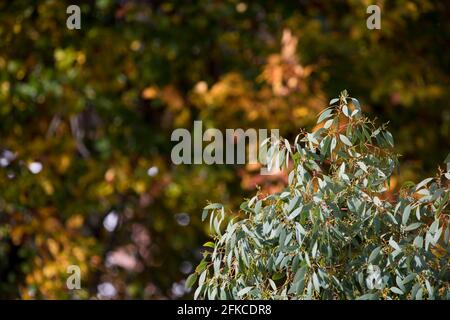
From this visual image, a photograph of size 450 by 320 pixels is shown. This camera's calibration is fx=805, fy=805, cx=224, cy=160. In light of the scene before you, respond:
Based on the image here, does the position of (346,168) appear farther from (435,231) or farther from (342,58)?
(342,58)

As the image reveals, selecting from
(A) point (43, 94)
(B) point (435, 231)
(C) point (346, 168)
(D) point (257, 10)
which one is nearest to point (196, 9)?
(D) point (257, 10)

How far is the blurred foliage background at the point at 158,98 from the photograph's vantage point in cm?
652

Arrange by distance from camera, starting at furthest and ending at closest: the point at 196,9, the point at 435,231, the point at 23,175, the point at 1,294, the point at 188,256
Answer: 1. the point at 188,256
2. the point at 196,9
3. the point at 23,175
4. the point at 1,294
5. the point at 435,231

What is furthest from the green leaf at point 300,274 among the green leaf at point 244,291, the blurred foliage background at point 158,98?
the blurred foliage background at point 158,98

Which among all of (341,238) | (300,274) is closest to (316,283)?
(300,274)

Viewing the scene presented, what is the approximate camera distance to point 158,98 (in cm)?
713

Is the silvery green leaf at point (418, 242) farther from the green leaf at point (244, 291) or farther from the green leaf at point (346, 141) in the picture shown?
the green leaf at point (244, 291)

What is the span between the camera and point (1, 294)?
593 centimetres

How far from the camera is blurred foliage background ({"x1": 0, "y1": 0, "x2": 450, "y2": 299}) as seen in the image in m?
6.52

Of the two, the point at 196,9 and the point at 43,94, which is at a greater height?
the point at 196,9

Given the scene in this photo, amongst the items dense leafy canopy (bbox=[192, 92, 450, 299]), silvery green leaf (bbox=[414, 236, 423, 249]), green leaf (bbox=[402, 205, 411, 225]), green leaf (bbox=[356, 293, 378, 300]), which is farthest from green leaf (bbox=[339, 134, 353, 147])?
Result: green leaf (bbox=[356, 293, 378, 300])

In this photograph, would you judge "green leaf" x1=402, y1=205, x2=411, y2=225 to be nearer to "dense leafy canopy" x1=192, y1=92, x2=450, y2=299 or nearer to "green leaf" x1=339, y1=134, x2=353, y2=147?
"dense leafy canopy" x1=192, y1=92, x2=450, y2=299

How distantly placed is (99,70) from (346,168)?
4.47m

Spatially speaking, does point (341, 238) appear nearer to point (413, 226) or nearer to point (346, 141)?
point (413, 226)
